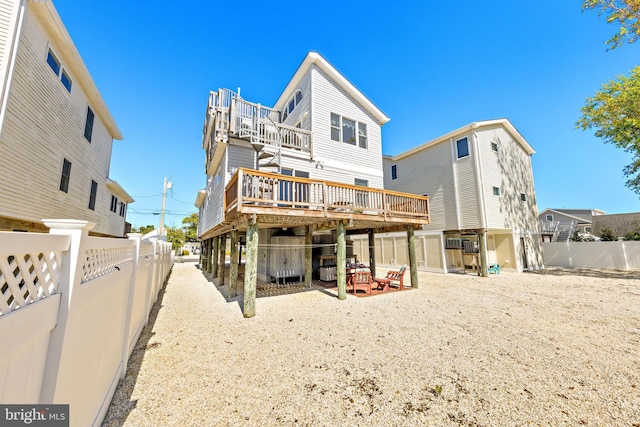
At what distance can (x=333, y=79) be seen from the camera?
39.1 ft

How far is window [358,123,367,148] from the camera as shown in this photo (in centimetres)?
1259

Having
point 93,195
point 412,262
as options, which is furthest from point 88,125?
point 412,262

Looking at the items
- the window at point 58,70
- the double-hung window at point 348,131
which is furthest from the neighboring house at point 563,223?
the window at point 58,70

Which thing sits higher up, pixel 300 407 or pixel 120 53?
pixel 120 53

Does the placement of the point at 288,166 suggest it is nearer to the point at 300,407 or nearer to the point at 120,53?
the point at 300,407

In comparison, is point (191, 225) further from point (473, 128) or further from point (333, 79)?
point (473, 128)

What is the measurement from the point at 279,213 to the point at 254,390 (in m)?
4.53

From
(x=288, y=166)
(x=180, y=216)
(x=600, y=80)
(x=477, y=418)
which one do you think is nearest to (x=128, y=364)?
(x=477, y=418)

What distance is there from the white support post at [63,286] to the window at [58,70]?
11.4 m

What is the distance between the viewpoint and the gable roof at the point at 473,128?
50.8 ft

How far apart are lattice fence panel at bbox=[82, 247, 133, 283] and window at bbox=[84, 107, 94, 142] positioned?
11.9 m

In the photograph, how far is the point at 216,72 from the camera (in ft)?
43.3

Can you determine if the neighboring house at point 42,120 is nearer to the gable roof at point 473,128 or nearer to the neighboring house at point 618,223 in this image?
the gable roof at point 473,128

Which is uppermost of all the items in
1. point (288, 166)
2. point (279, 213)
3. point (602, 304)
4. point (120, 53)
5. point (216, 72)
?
point (216, 72)
